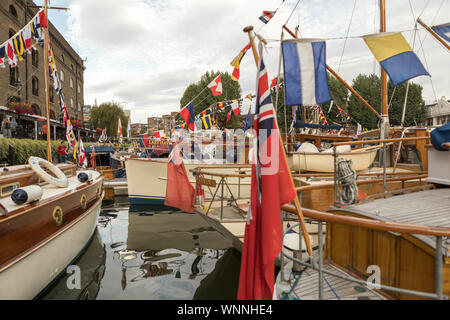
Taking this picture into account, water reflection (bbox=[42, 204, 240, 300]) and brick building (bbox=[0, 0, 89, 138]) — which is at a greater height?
brick building (bbox=[0, 0, 89, 138])

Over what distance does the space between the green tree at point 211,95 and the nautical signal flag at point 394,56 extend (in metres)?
30.0

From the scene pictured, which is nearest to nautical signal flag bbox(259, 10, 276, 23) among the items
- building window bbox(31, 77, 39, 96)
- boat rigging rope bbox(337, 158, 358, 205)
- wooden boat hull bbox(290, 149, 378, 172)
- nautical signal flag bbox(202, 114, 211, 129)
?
wooden boat hull bbox(290, 149, 378, 172)

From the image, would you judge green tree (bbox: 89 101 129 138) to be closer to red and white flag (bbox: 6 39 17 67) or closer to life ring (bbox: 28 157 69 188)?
red and white flag (bbox: 6 39 17 67)

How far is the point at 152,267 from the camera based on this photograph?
679cm

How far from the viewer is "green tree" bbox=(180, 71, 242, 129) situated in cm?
3697

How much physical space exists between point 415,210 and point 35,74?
31.0 meters

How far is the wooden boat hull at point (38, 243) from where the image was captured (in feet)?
13.5

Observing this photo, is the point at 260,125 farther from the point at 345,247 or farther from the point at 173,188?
the point at 173,188

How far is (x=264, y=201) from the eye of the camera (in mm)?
2443

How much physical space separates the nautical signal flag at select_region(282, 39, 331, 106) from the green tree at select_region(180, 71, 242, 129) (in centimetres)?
3072

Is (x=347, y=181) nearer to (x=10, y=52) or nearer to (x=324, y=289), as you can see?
(x=324, y=289)

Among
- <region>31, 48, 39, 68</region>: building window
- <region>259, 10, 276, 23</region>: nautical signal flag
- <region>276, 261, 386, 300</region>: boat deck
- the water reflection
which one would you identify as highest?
<region>31, 48, 39, 68</region>: building window

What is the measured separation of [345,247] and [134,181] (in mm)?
12190

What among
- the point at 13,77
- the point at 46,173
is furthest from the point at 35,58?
the point at 46,173
